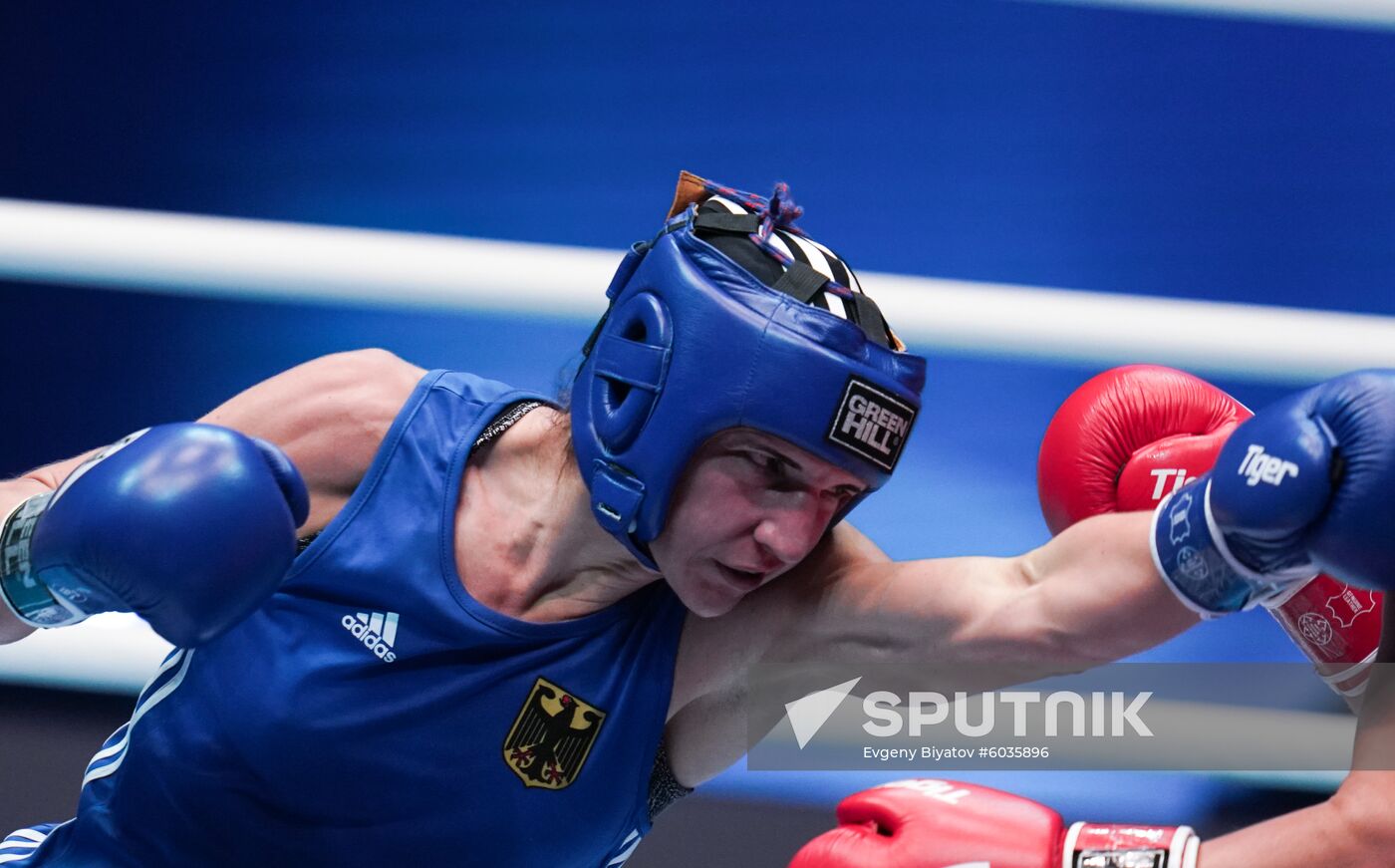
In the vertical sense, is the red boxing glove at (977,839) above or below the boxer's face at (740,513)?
below

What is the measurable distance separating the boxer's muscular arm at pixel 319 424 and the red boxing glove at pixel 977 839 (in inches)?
30.9

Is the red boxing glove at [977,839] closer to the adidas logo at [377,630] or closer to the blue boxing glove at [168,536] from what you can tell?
the adidas logo at [377,630]

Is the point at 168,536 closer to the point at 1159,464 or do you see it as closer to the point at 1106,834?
the point at 1106,834

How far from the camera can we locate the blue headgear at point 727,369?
71.1 inches

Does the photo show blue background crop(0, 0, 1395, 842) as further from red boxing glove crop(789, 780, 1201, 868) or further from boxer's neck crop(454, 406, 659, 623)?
red boxing glove crop(789, 780, 1201, 868)

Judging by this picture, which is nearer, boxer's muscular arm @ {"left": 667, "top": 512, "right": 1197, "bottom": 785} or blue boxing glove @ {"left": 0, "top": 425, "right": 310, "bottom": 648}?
blue boxing glove @ {"left": 0, "top": 425, "right": 310, "bottom": 648}

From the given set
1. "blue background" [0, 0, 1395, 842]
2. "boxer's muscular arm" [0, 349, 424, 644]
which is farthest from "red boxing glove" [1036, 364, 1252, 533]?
"blue background" [0, 0, 1395, 842]

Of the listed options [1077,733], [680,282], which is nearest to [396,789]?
[680,282]

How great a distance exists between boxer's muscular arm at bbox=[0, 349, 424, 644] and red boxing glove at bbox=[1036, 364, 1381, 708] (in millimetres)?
965

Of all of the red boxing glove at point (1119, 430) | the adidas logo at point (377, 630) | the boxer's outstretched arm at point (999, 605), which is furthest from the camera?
the red boxing glove at point (1119, 430)

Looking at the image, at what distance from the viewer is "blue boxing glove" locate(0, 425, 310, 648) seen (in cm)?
161

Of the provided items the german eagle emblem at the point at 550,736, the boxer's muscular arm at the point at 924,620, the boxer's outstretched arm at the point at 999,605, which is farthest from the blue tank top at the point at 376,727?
the boxer's outstretched arm at the point at 999,605

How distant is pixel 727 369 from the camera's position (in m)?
1.82

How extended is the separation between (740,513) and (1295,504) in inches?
25.1
